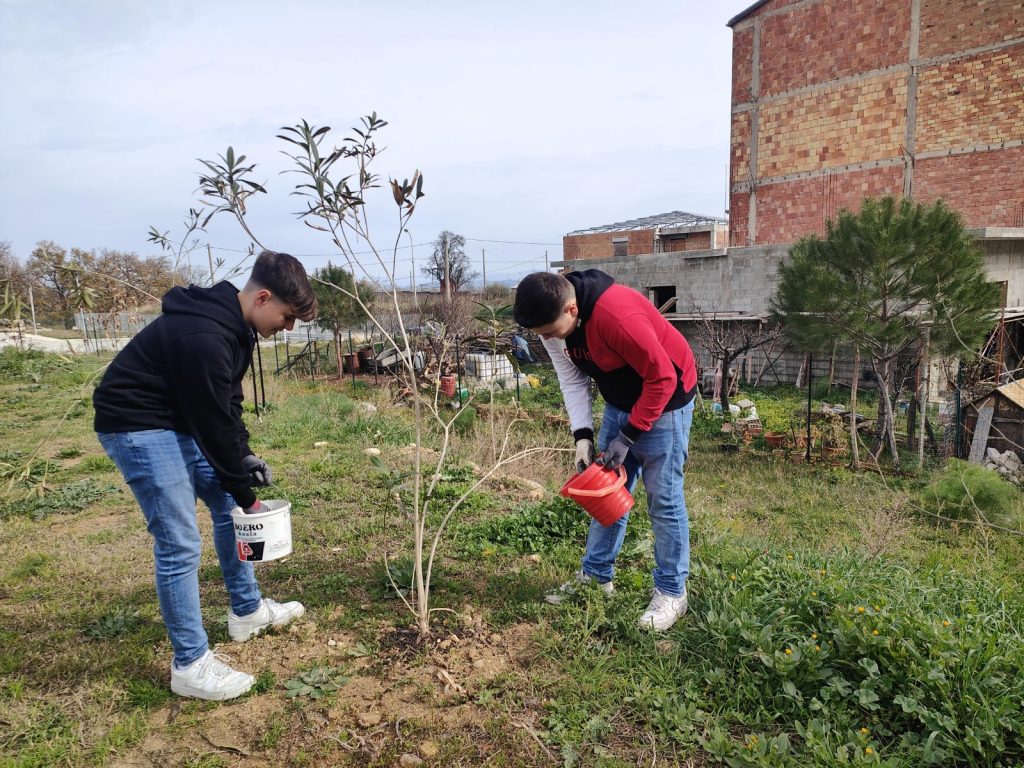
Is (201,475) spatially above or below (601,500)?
above

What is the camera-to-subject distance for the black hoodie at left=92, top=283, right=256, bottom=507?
1.92m

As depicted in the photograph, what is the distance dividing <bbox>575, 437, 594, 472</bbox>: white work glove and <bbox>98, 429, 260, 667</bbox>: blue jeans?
1.43 metres

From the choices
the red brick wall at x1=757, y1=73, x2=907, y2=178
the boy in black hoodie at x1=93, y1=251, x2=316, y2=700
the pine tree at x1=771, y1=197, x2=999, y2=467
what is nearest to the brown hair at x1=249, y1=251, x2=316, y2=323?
the boy in black hoodie at x1=93, y1=251, x2=316, y2=700

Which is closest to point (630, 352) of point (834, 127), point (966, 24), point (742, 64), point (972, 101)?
point (972, 101)

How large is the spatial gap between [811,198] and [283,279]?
1644cm

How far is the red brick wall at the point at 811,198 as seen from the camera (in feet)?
48.3

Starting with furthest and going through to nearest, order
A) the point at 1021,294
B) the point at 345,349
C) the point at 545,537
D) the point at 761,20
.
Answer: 1. the point at 345,349
2. the point at 761,20
3. the point at 1021,294
4. the point at 545,537

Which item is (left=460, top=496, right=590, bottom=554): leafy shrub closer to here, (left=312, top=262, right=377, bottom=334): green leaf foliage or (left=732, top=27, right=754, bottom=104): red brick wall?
(left=312, top=262, right=377, bottom=334): green leaf foliage

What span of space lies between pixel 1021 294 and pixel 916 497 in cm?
879

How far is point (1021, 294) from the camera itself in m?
12.2

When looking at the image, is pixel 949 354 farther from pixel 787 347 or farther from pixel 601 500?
pixel 601 500

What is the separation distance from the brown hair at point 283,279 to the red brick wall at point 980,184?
1499cm

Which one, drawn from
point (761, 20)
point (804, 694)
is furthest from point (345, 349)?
point (804, 694)

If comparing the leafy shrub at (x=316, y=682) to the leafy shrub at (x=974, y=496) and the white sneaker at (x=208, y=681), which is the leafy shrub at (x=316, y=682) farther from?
the leafy shrub at (x=974, y=496)
